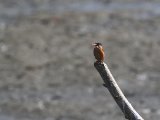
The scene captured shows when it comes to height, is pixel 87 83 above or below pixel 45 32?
below

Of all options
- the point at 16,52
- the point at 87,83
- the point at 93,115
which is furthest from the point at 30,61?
the point at 93,115

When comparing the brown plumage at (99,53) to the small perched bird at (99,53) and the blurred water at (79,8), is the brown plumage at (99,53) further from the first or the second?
the blurred water at (79,8)

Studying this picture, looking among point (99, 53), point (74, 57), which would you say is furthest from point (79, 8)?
point (99, 53)

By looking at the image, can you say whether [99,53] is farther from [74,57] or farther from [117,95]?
[74,57]

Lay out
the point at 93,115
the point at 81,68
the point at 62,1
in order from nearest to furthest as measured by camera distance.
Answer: the point at 93,115
the point at 81,68
the point at 62,1

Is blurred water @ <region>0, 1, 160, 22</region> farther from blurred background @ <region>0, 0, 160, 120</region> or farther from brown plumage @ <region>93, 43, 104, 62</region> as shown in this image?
brown plumage @ <region>93, 43, 104, 62</region>

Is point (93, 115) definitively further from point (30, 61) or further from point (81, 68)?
point (30, 61)

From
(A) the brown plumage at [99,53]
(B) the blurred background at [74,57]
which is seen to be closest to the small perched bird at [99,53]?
(A) the brown plumage at [99,53]
